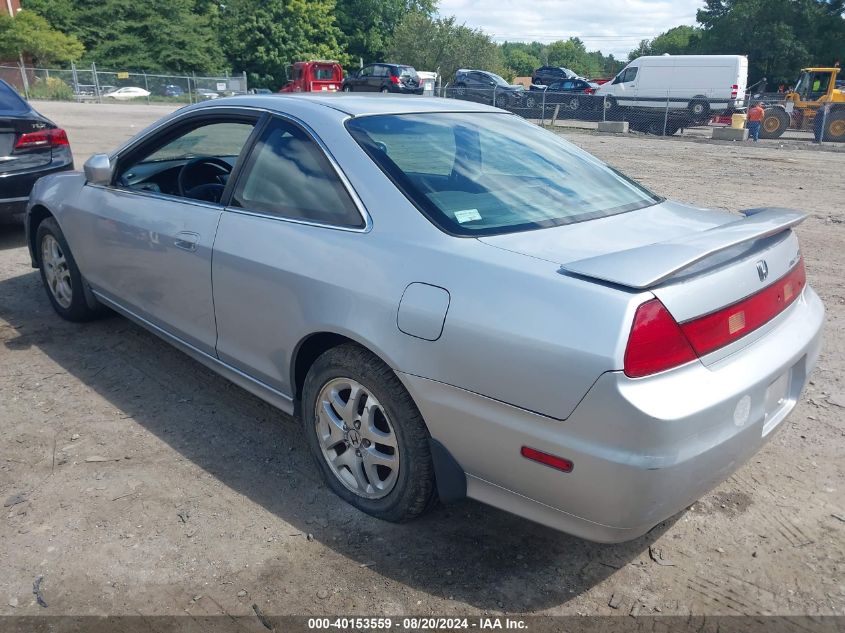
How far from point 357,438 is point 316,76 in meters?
36.1

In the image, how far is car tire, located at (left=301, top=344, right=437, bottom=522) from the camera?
8.38 feet

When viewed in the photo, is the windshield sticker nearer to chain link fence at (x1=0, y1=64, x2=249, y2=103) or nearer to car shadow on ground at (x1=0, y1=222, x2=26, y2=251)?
car shadow on ground at (x1=0, y1=222, x2=26, y2=251)

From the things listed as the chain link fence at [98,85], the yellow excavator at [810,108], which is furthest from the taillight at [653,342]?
the chain link fence at [98,85]

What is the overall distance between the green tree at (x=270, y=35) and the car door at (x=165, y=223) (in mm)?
54345

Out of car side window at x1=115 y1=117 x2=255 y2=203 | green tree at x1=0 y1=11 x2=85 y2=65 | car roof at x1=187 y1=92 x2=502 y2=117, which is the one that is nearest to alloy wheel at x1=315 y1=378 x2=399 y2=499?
car roof at x1=187 y1=92 x2=502 y2=117

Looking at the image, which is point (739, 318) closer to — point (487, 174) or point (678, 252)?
point (678, 252)

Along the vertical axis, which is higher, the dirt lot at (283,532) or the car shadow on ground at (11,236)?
the car shadow on ground at (11,236)

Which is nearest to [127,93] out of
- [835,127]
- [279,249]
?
[835,127]

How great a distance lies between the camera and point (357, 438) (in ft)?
9.20

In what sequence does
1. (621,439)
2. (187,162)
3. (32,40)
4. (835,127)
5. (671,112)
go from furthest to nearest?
(32,40) < (671,112) < (835,127) < (187,162) < (621,439)

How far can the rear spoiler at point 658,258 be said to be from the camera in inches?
82.2

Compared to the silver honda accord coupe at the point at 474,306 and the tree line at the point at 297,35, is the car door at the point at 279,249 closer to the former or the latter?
the silver honda accord coupe at the point at 474,306

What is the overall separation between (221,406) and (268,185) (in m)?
1.31

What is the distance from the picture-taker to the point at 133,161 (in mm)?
4098
